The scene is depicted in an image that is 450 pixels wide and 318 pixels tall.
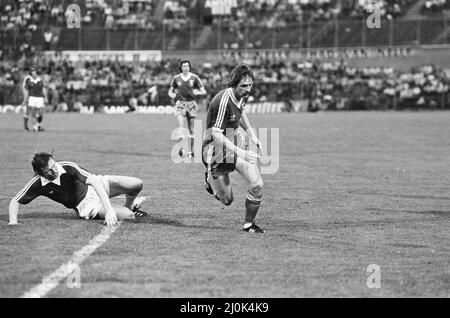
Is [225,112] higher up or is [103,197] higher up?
[225,112]

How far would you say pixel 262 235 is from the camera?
10008mm

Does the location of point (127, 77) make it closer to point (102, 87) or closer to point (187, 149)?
point (102, 87)

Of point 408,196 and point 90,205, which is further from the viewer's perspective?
point 408,196

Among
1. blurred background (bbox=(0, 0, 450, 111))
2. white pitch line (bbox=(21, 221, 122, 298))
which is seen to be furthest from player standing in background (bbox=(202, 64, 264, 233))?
Answer: blurred background (bbox=(0, 0, 450, 111))

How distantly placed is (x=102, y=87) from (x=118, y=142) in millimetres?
22772

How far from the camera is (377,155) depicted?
21.3 m

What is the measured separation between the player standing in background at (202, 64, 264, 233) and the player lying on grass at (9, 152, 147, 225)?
1.24 meters

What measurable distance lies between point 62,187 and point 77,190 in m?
0.27

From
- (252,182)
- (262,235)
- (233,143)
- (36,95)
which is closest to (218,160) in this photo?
(233,143)

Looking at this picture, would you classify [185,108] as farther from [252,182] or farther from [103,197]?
[252,182]

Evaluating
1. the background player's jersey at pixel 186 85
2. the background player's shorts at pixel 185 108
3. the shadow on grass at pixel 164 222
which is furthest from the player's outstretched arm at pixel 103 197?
the background player's jersey at pixel 186 85

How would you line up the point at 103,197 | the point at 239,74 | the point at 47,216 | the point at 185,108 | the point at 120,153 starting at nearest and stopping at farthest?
the point at 239,74
the point at 103,197
the point at 47,216
the point at 120,153
the point at 185,108

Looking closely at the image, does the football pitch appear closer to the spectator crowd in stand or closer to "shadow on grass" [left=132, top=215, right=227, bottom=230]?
"shadow on grass" [left=132, top=215, right=227, bottom=230]

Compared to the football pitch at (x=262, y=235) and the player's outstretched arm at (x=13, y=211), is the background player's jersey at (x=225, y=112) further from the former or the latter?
the player's outstretched arm at (x=13, y=211)
